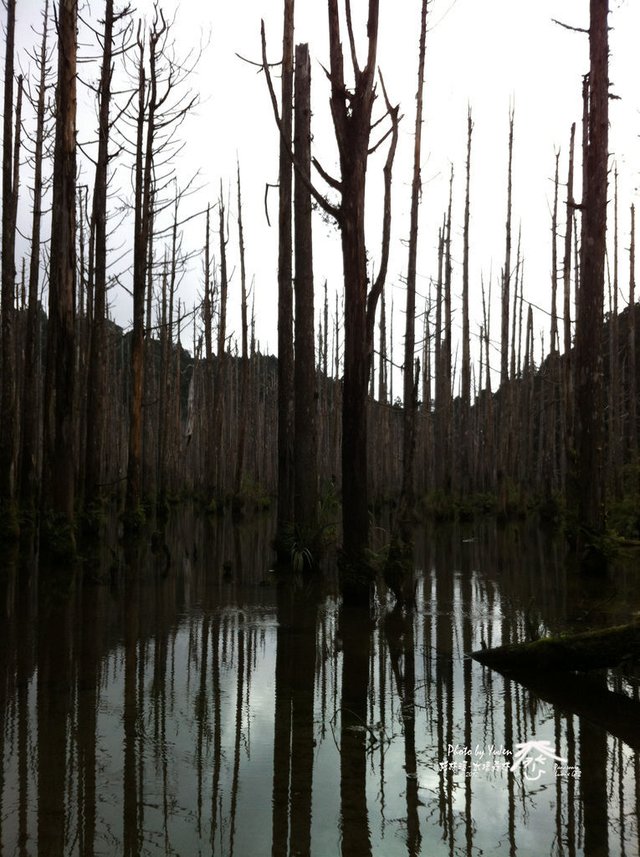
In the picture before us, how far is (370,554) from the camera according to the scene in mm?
5750

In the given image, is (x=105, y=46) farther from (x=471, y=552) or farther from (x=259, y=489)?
(x=259, y=489)

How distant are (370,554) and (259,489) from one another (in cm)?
2129

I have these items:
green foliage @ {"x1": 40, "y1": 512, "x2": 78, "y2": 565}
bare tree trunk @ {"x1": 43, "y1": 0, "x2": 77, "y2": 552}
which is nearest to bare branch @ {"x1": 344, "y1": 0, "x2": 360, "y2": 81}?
bare tree trunk @ {"x1": 43, "y1": 0, "x2": 77, "y2": 552}

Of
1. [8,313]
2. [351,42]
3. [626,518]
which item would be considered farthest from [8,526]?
[626,518]

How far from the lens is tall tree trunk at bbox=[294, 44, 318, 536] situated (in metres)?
8.95

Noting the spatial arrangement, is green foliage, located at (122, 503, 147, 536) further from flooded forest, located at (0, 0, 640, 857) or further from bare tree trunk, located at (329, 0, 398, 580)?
bare tree trunk, located at (329, 0, 398, 580)

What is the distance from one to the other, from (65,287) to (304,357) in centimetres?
307

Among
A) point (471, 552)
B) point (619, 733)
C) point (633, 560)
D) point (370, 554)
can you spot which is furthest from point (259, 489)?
point (619, 733)

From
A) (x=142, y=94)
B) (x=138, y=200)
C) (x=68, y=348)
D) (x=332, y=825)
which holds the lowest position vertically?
(x=332, y=825)

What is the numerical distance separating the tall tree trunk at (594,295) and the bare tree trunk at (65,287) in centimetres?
613

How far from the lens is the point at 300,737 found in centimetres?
305

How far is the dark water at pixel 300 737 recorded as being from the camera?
2.27 metres

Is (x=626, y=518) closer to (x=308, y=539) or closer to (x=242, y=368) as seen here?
(x=308, y=539)

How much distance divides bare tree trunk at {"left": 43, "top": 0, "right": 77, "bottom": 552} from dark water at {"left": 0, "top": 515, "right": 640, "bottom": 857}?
10.4 ft
